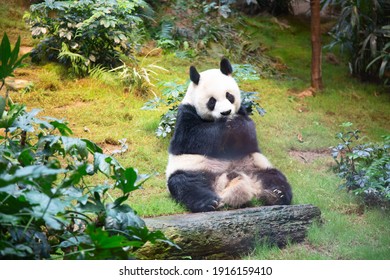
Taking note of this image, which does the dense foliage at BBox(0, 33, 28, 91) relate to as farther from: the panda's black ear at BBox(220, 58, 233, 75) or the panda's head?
the panda's black ear at BBox(220, 58, 233, 75)

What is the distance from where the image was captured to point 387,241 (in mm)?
2717

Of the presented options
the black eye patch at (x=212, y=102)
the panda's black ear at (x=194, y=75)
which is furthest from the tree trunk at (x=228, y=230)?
the panda's black ear at (x=194, y=75)

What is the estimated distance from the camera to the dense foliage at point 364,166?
3.04m

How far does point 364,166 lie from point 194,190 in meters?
1.08

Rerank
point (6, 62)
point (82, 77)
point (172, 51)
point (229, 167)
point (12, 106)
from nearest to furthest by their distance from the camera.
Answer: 1. point (6, 62)
2. point (12, 106)
3. point (229, 167)
4. point (82, 77)
5. point (172, 51)

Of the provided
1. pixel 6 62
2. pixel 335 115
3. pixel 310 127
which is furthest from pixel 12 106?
pixel 335 115

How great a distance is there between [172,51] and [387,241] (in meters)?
1.85

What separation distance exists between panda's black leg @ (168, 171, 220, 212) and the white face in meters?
0.34

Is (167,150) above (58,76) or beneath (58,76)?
beneath

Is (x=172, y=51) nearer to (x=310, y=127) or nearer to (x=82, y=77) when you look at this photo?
(x=82, y=77)

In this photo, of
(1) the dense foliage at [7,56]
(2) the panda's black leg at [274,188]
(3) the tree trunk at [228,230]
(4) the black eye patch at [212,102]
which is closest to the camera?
(1) the dense foliage at [7,56]

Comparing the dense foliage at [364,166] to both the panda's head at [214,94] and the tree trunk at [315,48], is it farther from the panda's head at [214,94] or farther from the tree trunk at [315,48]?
the panda's head at [214,94]

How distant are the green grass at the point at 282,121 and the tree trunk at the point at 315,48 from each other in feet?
0.16

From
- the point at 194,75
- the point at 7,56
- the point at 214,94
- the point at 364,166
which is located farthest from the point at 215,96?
the point at 7,56
